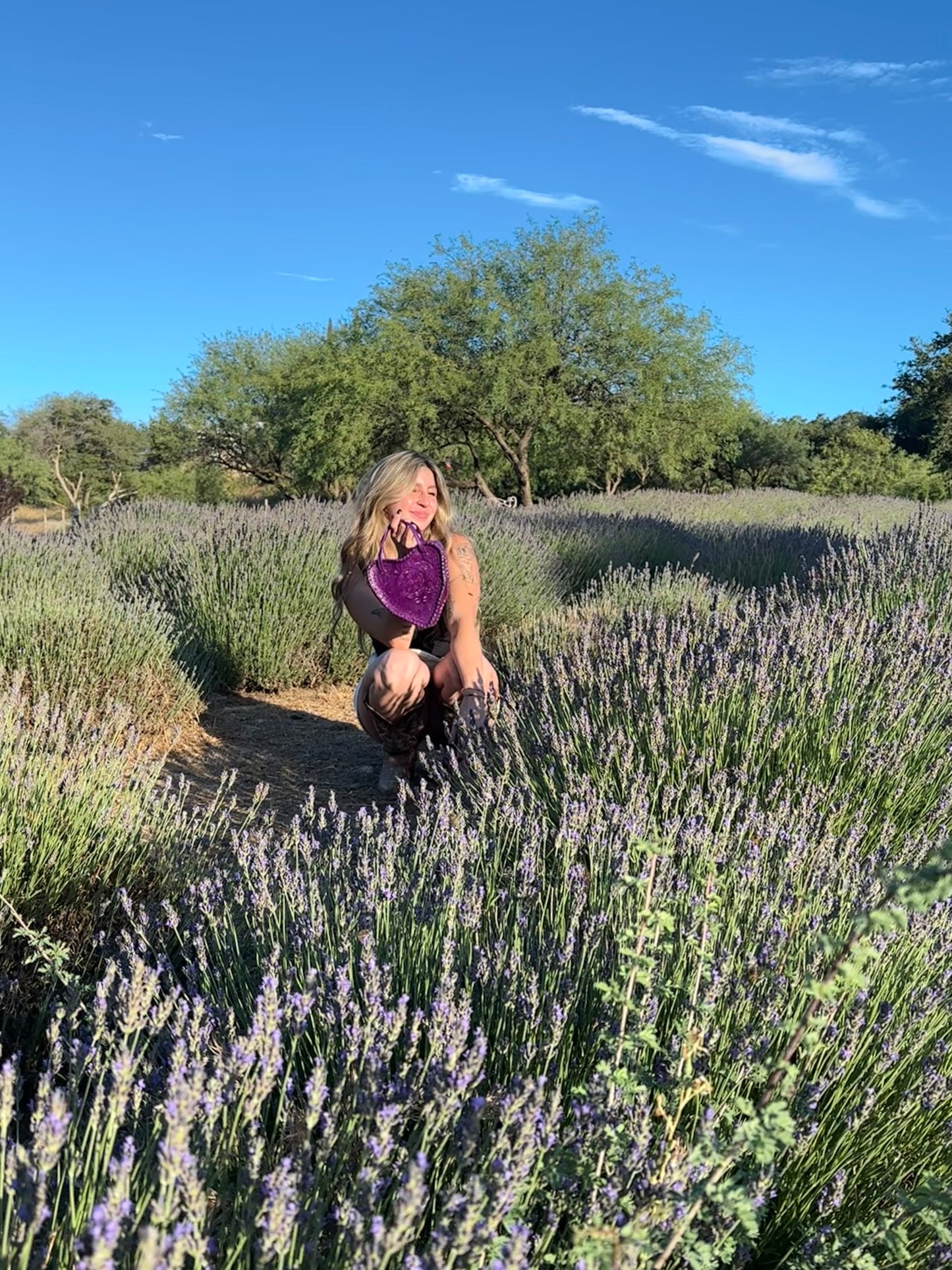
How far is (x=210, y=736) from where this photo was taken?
494 cm

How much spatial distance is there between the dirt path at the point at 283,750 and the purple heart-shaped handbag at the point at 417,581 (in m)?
0.91

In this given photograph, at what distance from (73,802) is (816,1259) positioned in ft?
6.48

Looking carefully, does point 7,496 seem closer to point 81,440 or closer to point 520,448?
point 520,448

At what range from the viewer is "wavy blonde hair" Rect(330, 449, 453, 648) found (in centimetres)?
395

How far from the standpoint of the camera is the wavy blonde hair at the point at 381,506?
12.9ft

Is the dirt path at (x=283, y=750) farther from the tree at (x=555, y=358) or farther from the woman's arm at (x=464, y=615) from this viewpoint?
the tree at (x=555, y=358)

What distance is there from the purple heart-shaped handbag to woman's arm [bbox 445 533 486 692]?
0.19 feet

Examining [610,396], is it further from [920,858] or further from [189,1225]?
[189,1225]

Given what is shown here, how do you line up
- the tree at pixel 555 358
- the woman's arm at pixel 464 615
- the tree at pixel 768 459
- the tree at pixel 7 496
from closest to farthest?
the woman's arm at pixel 464 615
the tree at pixel 7 496
the tree at pixel 555 358
the tree at pixel 768 459

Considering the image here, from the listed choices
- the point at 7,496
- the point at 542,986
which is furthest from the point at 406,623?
the point at 7,496

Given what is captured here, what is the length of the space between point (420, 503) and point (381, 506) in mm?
176

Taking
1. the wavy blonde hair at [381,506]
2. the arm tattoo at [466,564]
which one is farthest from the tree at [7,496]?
the arm tattoo at [466,564]

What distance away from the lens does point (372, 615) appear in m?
4.04

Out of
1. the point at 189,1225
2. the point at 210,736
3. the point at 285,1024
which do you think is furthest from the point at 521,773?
the point at 210,736
